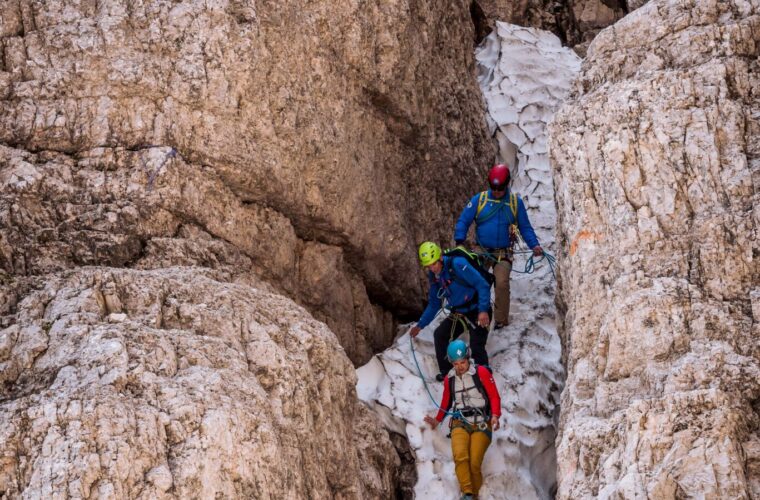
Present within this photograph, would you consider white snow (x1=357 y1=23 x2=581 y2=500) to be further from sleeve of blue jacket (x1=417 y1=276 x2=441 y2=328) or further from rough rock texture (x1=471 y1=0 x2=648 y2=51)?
rough rock texture (x1=471 y1=0 x2=648 y2=51)

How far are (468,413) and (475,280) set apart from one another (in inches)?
61.8

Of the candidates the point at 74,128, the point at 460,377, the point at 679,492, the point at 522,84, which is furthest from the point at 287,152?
the point at 522,84

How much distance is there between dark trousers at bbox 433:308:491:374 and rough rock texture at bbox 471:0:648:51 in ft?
23.1

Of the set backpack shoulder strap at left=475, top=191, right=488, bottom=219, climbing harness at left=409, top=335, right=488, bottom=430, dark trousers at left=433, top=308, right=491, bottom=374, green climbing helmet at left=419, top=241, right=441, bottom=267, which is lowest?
climbing harness at left=409, top=335, right=488, bottom=430

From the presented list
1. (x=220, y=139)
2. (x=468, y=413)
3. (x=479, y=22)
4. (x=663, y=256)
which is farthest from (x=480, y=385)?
(x=479, y=22)

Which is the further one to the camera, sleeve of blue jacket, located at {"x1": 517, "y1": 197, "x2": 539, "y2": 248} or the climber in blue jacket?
the climber in blue jacket

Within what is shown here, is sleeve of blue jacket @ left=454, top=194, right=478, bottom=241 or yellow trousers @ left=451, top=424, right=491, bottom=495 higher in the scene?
sleeve of blue jacket @ left=454, top=194, right=478, bottom=241

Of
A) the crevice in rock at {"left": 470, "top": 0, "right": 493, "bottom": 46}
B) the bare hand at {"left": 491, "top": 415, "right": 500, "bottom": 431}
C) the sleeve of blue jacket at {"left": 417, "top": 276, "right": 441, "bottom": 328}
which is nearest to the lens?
the bare hand at {"left": 491, "top": 415, "right": 500, "bottom": 431}

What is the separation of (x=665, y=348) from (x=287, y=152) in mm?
4091

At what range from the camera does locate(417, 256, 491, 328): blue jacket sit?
10047 millimetres

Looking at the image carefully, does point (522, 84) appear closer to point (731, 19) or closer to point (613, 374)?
point (731, 19)

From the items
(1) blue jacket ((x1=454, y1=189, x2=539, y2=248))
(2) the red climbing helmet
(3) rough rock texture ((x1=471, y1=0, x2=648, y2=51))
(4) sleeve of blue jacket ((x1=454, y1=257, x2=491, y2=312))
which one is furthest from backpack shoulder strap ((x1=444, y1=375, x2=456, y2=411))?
(3) rough rock texture ((x1=471, y1=0, x2=648, y2=51))

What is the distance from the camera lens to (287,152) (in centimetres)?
973

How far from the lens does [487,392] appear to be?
9062mm
